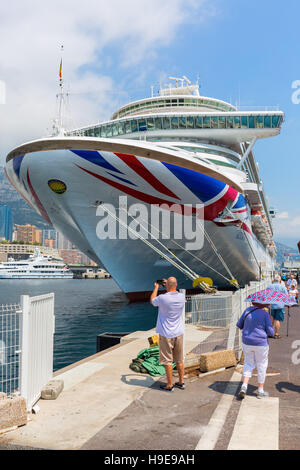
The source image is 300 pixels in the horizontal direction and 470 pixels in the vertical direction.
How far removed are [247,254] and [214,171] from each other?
10191mm

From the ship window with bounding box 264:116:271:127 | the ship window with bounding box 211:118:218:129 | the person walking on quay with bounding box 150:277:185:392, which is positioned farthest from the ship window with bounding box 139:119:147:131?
the person walking on quay with bounding box 150:277:185:392

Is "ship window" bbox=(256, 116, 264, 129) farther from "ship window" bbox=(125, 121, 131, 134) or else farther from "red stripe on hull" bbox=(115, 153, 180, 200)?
"red stripe on hull" bbox=(115, 153, 180, 200)

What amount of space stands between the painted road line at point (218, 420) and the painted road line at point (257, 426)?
163 mm

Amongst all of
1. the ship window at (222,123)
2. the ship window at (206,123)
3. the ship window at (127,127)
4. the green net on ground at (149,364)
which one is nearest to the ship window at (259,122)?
the ship window at (222,123)

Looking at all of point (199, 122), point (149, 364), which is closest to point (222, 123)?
point (199, 122)

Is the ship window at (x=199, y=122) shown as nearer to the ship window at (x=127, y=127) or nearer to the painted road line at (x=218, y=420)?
the ship window at (x=127, y=127)

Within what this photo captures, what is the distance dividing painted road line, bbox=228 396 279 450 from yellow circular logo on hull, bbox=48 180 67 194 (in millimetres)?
14488

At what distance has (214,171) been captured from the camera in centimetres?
1844

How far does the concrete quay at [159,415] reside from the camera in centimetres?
401

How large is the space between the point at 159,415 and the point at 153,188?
13639 mm

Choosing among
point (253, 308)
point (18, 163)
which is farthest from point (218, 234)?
point (253, 308)

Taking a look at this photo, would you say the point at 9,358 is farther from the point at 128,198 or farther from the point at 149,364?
the point at 128,198

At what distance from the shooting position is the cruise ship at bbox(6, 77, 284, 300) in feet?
55.7
